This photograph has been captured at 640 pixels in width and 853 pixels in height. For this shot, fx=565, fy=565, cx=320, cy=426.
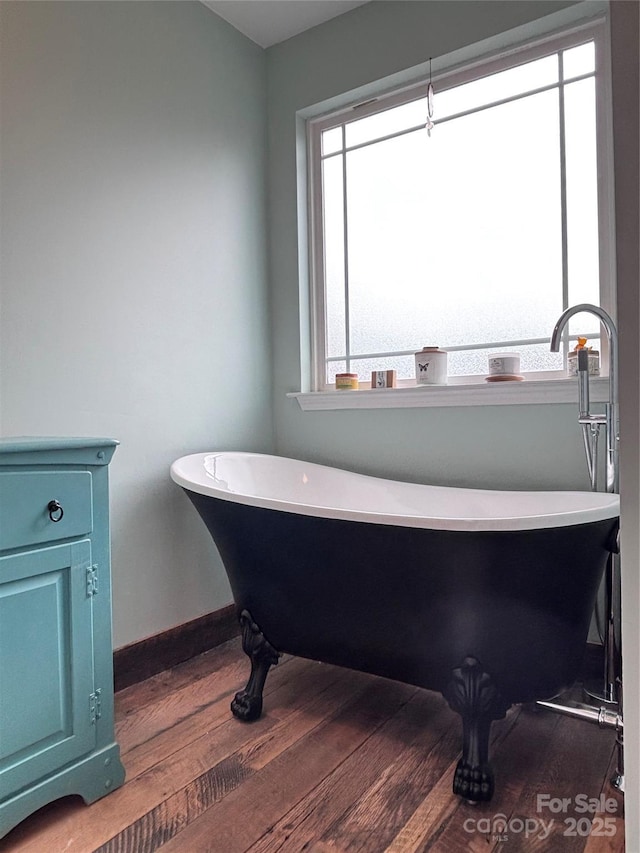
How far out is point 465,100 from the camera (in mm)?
2314

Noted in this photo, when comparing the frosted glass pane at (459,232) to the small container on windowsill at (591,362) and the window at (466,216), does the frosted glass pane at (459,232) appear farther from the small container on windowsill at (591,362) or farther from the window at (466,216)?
the small container on windowsill at (591,362)

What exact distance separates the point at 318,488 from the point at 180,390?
0.68m

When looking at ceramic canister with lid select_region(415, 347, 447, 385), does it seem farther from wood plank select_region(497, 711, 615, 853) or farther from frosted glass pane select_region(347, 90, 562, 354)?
wood plank select_region(497, 711, 615, 853)

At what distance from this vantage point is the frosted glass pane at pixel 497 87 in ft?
6.99

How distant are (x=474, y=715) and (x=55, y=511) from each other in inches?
43.2

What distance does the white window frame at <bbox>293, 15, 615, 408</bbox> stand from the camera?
6.46 ft

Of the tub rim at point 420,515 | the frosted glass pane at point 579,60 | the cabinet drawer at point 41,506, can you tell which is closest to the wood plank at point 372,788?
the tub rim at point 420,515

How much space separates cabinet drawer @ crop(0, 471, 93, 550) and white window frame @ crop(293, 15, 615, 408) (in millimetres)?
1318

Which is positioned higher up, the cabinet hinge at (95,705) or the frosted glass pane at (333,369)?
the frosted glass pane at (333,369)

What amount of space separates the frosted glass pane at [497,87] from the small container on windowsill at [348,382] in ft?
3.72

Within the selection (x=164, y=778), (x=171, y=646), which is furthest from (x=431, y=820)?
(x=171, y=646)

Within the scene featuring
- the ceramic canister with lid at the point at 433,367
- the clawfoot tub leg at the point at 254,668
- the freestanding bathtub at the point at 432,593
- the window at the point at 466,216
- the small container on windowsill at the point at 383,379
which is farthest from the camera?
the small container on windowsill at the point at 383,379

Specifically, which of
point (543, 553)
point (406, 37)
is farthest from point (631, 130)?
point (406, 37)

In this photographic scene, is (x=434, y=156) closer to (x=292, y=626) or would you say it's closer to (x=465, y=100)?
(x=465, y=100)
